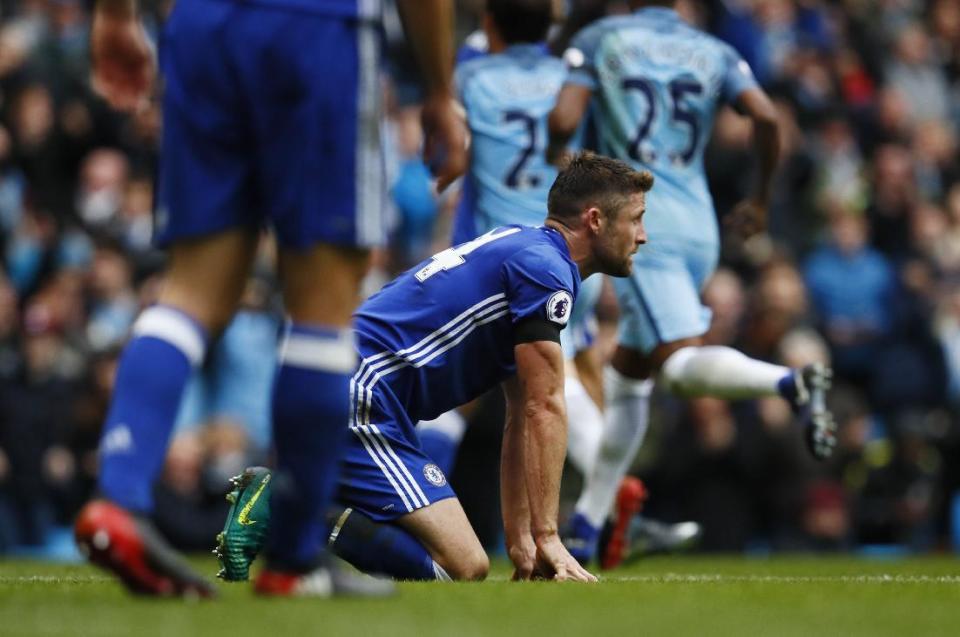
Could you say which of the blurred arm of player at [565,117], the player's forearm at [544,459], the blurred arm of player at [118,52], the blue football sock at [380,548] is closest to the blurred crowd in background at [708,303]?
the blurred arm of player at [565,117]

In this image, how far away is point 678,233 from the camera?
29.8ft

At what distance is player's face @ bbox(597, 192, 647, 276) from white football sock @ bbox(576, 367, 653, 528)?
2023 millimetres

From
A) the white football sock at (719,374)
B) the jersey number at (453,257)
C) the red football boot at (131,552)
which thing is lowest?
the white football sock at (719,374)

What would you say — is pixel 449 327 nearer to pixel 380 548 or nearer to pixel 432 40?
pixel 380 548

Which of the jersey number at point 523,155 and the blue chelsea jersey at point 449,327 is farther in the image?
the jersey number at point 523,155

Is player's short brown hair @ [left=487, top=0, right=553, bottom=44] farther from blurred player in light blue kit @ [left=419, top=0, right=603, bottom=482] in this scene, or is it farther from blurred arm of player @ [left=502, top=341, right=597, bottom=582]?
blurred arm of player @ [left=502, top=341, right=597, bottom=582]

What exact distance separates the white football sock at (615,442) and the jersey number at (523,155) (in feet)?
3.59

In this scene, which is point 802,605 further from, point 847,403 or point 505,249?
point 847,403

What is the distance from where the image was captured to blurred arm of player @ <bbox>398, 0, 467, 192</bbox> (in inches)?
190

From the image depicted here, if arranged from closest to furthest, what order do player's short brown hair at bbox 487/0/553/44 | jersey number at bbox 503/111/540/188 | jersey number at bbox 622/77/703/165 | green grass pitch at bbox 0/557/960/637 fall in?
green grass pitch at bbox 0/557/960/637 < jersey number at bbox 622/77/703/165 < jersey number at bbox 503/111/540/188 < player's short brown hair at bbox 487/0/553/44

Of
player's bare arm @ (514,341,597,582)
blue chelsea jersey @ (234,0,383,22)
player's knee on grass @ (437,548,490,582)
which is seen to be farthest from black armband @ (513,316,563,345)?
blue chelsea jersey @ (234,0,383,22)

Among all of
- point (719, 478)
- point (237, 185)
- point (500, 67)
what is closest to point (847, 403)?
point (719, 478)

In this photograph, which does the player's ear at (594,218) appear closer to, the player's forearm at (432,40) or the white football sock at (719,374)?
the white football sock at (719,374)

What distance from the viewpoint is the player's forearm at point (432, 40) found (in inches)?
191
